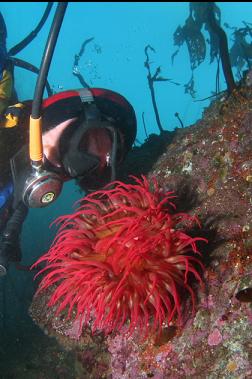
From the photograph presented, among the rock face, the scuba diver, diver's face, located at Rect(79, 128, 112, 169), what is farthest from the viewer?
diver's face, located at Rect(79, 128, 112, 169)

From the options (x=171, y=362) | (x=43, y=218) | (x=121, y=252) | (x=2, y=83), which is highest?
(x=2, y=83)

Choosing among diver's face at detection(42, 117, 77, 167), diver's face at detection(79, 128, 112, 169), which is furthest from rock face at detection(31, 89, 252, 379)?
diver's face at detection(42, 117, 77, 167)

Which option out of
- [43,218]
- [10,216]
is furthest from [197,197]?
[43,218]

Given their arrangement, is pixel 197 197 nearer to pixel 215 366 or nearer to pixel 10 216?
pixel 215 366

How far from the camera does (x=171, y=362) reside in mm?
2904

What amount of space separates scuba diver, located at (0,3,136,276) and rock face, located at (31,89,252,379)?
2.44 feet

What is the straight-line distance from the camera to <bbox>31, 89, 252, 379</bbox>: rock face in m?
2.62

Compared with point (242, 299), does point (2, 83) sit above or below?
above

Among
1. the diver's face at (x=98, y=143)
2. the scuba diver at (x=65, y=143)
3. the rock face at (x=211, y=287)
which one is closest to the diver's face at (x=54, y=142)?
the scuba diver at (x=65, y=143)

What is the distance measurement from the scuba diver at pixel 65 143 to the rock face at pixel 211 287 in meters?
0.74

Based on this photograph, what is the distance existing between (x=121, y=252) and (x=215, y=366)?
107cm

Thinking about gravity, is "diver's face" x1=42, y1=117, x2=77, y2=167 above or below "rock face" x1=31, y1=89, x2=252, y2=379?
above

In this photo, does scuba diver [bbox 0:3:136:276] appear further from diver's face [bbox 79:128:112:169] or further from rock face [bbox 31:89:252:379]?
rock face [bbox 31:89:252:379]

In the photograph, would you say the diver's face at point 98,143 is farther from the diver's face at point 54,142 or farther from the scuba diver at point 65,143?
the diver's face at point 54,142
